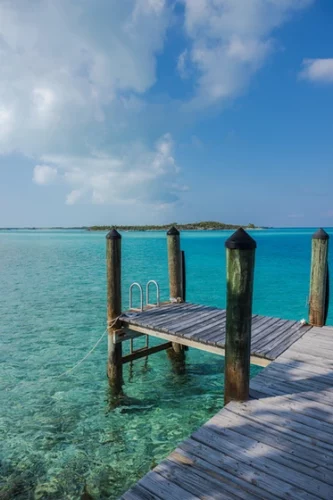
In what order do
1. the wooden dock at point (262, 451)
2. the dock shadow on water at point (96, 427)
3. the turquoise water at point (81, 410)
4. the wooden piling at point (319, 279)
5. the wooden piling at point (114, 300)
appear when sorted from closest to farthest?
the wooden dock at point (262, 451) < the dock shadow on water at point (96, 427) < the turquoise water at point (81, 410) < the wooden piling at point (319, 279) < the wooden piling at point (114, 300)

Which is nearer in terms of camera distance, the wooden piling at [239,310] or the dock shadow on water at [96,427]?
the wooden piling at [239,310]

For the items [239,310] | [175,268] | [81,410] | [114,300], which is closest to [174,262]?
[175,268]

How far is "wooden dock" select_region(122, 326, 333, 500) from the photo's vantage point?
116 inches

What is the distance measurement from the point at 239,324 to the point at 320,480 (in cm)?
182

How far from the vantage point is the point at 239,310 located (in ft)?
14.3

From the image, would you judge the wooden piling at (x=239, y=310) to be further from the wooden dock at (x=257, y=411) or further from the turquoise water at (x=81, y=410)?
the turquoise water at (x=81, y=410)

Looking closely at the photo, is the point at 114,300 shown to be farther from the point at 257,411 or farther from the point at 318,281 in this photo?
the point at 318,281

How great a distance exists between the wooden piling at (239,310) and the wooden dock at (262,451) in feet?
0.92

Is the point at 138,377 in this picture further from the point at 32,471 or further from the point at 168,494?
the point at 168,494

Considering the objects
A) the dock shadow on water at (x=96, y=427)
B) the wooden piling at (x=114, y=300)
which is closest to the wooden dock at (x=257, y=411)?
the wooden piling at (x=114, y=300)

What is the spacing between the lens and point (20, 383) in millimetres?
8961

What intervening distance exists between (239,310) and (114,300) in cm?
452

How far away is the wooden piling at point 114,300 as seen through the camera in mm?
8072

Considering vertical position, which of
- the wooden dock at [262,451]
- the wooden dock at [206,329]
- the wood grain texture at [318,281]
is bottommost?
the wooden dock at [262,451]
